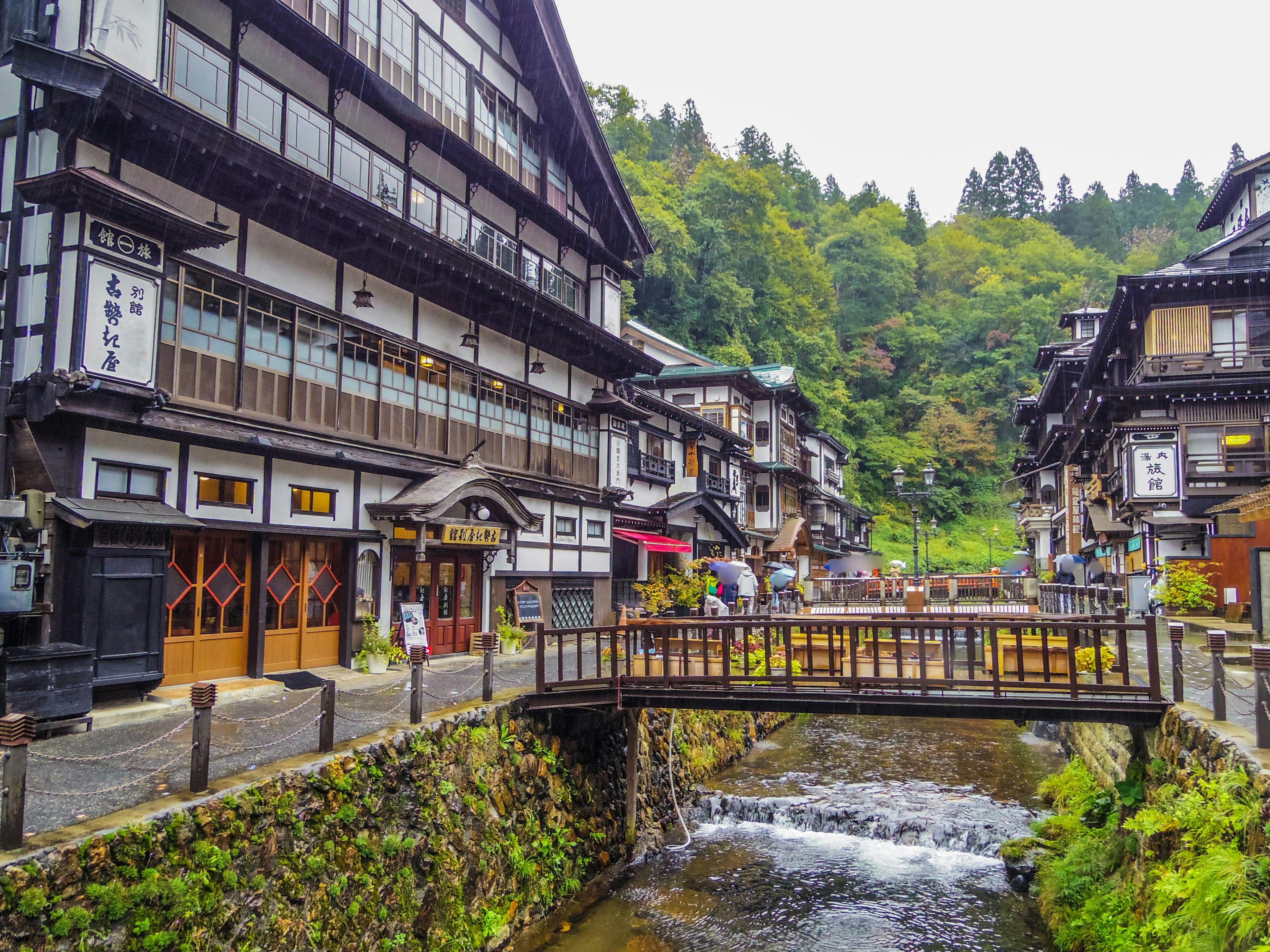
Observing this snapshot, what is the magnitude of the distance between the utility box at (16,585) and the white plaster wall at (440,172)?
12248 millimetres

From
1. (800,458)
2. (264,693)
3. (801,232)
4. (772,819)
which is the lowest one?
(772,819)

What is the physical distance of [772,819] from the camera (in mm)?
16719

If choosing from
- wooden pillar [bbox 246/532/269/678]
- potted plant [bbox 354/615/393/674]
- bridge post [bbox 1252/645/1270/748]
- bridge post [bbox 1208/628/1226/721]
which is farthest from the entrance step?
bridge post [bbox 1208/628/1226/721]

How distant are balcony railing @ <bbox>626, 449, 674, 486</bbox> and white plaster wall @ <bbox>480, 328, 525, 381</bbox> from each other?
7.63 metres

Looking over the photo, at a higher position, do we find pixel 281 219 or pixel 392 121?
pixel 392 121

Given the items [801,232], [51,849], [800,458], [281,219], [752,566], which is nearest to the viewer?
[51,849]

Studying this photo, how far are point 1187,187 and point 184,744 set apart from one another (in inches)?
4684

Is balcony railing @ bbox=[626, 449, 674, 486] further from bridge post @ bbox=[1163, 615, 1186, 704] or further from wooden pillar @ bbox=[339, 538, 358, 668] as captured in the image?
bridge post @ bbox=[1163, 615, 1186, 704]

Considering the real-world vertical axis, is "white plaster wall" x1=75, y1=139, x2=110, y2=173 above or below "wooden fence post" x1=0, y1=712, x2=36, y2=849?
above

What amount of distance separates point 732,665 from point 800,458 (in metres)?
45.1

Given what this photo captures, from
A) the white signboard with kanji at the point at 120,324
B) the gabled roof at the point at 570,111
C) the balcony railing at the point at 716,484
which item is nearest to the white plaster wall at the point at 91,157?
the white signboard with kanji at the point at 120,324

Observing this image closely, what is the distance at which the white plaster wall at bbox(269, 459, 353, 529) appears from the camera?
50.9 ft

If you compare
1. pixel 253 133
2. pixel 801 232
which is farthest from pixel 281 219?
pixel 801 232

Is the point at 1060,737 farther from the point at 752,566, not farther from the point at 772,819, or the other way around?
the point at 752,566
